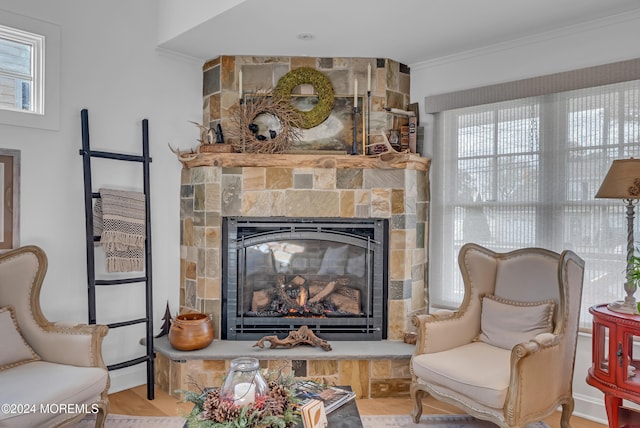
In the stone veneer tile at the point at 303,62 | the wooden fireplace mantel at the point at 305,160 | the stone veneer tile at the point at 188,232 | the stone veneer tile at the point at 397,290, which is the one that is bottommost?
the stone veneer tile at the point at 397,290

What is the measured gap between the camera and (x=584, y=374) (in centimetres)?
302

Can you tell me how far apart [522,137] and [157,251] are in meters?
2.81

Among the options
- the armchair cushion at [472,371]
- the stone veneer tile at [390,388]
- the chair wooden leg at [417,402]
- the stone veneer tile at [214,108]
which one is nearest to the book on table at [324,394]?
the armchair cushion at [472,371]

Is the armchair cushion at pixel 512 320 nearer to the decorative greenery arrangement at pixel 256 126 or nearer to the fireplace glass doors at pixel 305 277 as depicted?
the fireplace glass doors at pixel 305 277

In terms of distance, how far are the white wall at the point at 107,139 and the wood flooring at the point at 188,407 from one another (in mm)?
255

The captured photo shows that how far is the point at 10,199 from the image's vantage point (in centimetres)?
287

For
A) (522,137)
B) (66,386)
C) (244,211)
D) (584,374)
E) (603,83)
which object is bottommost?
(584,374)

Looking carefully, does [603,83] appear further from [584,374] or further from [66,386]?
[66,386]

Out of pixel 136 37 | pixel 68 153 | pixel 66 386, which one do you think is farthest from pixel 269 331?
pixel 136 37

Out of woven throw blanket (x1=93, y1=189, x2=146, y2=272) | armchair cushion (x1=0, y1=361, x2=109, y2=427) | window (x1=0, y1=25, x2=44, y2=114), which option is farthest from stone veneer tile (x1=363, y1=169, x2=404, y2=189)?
window (x1=0, y1=25, x2=44, y2=114)

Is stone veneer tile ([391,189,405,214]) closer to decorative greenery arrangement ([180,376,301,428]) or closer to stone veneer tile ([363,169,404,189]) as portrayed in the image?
stone veneer tile ([363,169,404,189])

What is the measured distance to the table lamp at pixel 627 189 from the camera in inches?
95.3

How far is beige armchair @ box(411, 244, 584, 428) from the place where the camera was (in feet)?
7.89

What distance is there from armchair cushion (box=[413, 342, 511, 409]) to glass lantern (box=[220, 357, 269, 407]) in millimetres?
1203
